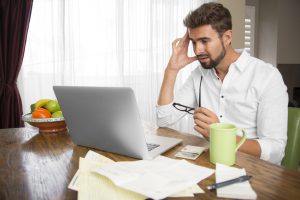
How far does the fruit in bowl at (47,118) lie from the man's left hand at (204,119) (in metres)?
0.62

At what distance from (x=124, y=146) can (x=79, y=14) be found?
2.10 meters

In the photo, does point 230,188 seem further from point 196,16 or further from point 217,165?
point 196,16

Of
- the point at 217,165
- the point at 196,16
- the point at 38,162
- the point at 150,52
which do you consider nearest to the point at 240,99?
the point at 196,16

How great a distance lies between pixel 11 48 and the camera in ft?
7.96

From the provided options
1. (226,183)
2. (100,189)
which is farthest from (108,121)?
(226,183)

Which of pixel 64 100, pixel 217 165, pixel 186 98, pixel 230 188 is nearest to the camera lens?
pixel 230 188

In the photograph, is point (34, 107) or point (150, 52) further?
point (150, 52)

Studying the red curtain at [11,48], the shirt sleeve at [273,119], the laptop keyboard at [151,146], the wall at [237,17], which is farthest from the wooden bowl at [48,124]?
the wall at [237,17]

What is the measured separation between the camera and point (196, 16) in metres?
1.41

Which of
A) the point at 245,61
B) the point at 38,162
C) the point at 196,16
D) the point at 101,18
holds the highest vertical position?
the point at 101,18

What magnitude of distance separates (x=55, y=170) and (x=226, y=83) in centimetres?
93

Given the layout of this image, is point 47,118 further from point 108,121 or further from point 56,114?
point 108,121

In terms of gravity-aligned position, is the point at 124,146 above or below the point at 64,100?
below

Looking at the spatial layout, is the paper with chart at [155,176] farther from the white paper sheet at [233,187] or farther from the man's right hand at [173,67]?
the man's right hand at [173,67]
